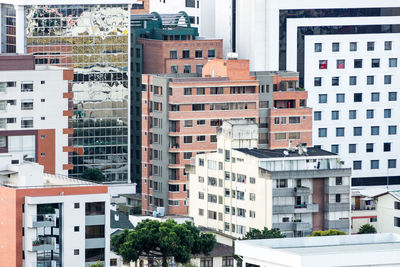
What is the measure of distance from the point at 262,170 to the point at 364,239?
3603cm

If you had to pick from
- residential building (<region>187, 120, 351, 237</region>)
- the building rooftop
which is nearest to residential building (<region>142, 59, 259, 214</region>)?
residential building (<region>187, 120, 351, 237</region>)

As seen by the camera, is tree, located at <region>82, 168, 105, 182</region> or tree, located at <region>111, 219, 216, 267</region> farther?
tree, located at <region>82, 168, 105, 182</region>

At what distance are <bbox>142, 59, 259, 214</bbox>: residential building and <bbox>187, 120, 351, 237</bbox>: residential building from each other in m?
15.3

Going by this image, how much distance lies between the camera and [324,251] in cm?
12381

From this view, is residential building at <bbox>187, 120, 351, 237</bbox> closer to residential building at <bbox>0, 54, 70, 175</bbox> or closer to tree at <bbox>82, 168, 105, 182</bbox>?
residential building at <bbox>0, 54, 70, 175</bbox>

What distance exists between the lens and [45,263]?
143500 millimetres

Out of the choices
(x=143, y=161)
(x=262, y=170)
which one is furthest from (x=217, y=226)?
(x=143, y=161)

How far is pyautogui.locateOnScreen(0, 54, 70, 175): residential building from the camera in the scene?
186375mm

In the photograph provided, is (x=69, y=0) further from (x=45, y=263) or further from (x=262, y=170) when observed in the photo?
(x=45, y=263)

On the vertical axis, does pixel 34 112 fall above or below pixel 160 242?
above

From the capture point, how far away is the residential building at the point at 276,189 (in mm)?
165625

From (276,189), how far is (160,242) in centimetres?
1460

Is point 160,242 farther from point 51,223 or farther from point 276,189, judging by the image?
point 276,189

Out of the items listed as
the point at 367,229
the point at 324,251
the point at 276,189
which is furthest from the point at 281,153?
the point at 324,251
